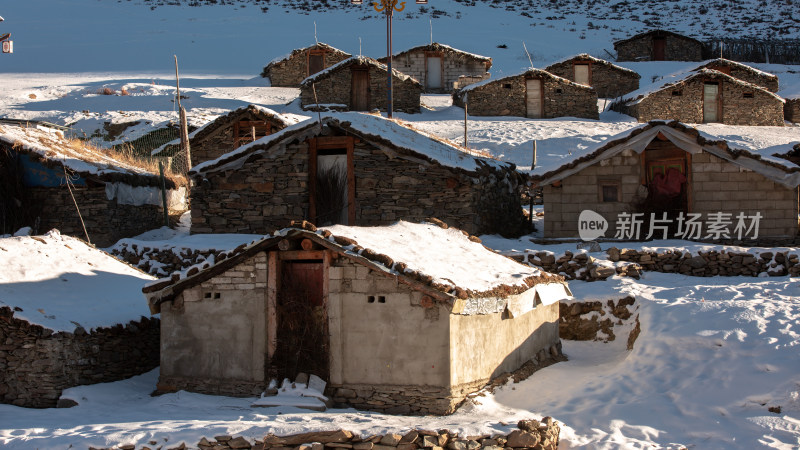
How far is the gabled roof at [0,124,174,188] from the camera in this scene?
66.1 feet

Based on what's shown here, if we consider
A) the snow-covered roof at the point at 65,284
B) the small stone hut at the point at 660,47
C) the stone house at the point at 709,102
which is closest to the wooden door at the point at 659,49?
the small stone hut at the point at 660,47

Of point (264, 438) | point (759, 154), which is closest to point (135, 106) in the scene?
point (759, 154)

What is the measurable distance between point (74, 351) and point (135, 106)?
24.9 m

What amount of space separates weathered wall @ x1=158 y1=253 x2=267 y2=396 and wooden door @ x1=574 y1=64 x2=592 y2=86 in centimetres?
3077

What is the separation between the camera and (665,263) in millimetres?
17109

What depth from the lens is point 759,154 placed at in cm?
1830

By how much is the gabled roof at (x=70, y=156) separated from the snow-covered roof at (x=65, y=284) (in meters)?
5.15

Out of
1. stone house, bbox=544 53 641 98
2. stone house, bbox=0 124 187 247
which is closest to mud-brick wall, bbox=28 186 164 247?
stone house, bbox=0 124 187 247

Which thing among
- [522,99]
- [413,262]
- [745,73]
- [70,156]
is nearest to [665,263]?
[413,262]

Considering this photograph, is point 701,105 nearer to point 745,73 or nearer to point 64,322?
point 745,73

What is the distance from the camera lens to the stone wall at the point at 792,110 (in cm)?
3672

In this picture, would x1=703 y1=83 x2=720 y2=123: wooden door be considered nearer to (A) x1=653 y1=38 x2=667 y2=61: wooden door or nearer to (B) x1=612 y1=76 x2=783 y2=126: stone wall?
(B) x1=612 y1=76 x2=783 y2=126: stone wall

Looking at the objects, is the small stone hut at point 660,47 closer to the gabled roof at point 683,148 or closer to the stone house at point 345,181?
the gabled roof at point 683,148

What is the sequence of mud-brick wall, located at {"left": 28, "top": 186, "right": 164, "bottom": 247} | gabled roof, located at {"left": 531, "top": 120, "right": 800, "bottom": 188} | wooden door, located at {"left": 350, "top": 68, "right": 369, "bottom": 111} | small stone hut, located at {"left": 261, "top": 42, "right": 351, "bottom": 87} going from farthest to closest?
1. small stone hut, located at {"left": 261, "top": 42, "right": 351, "bottom": 87}
2. wooden door, located at {"left": 350, "top": 68, "right": 369, "bottom": 111}
3. mud-brick wall, located at {"left": 28, "top": 186, "right": 164, "bottom": 247}
4. gabled roof, located at {"left": 531, "top": 120, "right": 800, "bottom": 188}
